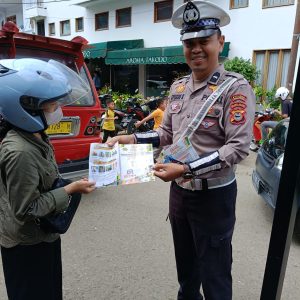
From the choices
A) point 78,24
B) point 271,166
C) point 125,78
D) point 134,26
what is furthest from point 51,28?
point 271,166

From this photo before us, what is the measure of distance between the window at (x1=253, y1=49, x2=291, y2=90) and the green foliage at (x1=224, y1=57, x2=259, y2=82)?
0.37m

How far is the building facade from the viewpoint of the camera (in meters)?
11.9

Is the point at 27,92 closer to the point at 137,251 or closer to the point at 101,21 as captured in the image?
the point at 137,251

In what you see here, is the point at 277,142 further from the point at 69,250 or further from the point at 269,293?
the point at 269,293

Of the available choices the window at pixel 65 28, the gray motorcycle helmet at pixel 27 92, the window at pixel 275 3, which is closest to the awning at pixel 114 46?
the window at pixel 65 28

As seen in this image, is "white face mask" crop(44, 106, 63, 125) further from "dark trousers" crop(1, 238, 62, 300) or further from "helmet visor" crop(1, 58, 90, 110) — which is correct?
"dark trousers" crop(1, 238, 62, 300)

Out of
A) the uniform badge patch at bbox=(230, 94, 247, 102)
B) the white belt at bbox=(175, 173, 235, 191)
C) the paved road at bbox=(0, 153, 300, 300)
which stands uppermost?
the uniform badge patch at bbox=(230, 94, 247, 102)

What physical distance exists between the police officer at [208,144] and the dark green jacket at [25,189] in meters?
0.48

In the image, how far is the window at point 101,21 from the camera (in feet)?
64.4

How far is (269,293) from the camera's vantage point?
1.51 meters

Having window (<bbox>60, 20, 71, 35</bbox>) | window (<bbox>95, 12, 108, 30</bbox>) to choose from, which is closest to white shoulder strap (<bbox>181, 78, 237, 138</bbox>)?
window (<bbox>95, 12, 108, 30</bbox>)

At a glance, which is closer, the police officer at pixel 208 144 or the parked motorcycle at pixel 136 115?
the police officer at pixel 208 144

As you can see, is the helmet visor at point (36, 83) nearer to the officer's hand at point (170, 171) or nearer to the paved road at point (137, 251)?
the officer's hand at point (170, 171)

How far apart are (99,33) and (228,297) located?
1961cm
